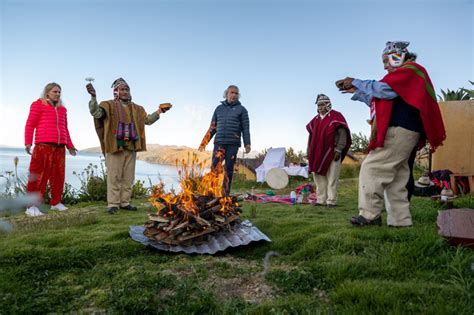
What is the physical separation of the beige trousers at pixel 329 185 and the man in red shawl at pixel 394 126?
120 inches

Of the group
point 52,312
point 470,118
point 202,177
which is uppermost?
point 470,118

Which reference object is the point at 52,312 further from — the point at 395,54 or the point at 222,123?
the point at 222,123

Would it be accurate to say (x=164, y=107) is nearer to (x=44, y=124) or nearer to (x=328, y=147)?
(x=44, y=124)

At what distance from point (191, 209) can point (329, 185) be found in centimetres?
408

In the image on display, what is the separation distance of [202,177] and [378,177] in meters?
2.17

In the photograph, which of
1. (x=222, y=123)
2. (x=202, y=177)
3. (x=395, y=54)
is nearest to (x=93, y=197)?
(x=222, y=123)

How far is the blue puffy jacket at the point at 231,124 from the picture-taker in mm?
7691

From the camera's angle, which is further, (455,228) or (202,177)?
(202,177)

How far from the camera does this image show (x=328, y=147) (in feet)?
24.9

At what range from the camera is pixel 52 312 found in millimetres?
2850

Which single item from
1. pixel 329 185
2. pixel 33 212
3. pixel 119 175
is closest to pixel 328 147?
pixel 329 185

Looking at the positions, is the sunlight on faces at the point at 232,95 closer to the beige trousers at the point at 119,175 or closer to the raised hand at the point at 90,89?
the beige trousers at the point at 119,175

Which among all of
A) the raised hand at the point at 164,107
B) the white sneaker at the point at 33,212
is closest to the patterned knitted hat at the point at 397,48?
the raised hand at the point at 164,107

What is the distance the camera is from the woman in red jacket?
7168 millimetres
